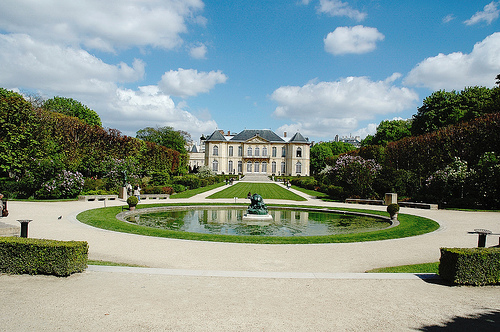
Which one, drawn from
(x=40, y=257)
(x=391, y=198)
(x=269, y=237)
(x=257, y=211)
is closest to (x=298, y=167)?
(x=391, y=198)

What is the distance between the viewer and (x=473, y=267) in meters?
6.15

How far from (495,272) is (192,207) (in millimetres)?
15713

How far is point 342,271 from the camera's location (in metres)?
7.30

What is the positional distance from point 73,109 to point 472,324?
52539 millimetres

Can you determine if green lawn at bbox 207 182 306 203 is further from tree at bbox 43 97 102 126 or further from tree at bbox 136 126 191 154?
tree at bbox 136 126 191 154

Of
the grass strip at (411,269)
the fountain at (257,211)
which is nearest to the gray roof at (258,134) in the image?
the fountain at (257,211)

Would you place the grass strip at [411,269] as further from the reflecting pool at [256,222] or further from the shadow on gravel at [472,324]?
the reflecting pool at [256,222]

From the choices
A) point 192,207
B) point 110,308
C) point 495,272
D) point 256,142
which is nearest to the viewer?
point 110,308

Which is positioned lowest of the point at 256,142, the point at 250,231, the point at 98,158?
the point at 250,231

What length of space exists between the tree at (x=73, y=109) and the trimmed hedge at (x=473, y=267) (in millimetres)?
47458

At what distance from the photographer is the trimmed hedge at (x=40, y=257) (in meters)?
6.23

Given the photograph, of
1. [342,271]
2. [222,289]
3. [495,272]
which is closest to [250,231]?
[342,271]

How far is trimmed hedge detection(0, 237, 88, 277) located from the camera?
6234 millimetres

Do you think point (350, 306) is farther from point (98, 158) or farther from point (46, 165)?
point (98, 158)
